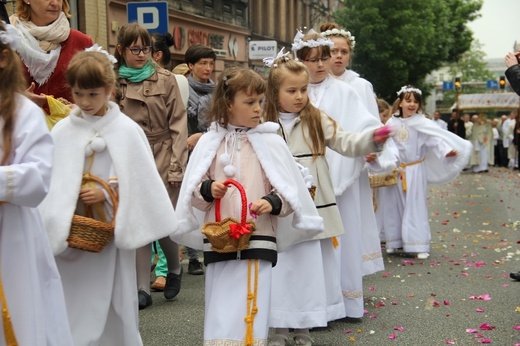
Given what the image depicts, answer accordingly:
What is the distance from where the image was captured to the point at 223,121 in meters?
5.18

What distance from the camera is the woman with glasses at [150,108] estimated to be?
23.0 ft

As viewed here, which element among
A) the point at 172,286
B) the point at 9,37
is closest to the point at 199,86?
the point at 172,286

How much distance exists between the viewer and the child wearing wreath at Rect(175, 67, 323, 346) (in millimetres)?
4887

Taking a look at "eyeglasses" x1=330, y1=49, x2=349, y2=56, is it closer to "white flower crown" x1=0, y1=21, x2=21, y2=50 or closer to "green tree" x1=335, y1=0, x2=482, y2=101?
"white flower crown" x1=0, y1=21, x2=21, y2=50

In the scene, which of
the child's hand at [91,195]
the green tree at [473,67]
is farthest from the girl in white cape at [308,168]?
the green tree at [473,67]

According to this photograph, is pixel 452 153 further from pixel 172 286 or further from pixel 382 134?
pixel 382 134

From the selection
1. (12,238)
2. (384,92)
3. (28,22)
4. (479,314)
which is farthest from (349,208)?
(384,92)

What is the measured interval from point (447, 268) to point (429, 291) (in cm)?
145

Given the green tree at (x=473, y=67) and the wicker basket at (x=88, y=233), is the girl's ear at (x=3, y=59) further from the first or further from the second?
the green tree at (x=473, y=67)

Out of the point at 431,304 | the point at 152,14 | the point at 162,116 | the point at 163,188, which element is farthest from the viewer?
the point at 152,14

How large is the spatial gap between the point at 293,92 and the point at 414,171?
532cm

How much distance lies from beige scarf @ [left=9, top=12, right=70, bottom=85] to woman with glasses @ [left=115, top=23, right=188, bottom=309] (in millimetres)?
1248

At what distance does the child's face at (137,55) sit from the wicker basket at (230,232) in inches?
93.0

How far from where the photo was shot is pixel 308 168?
6.07 m
